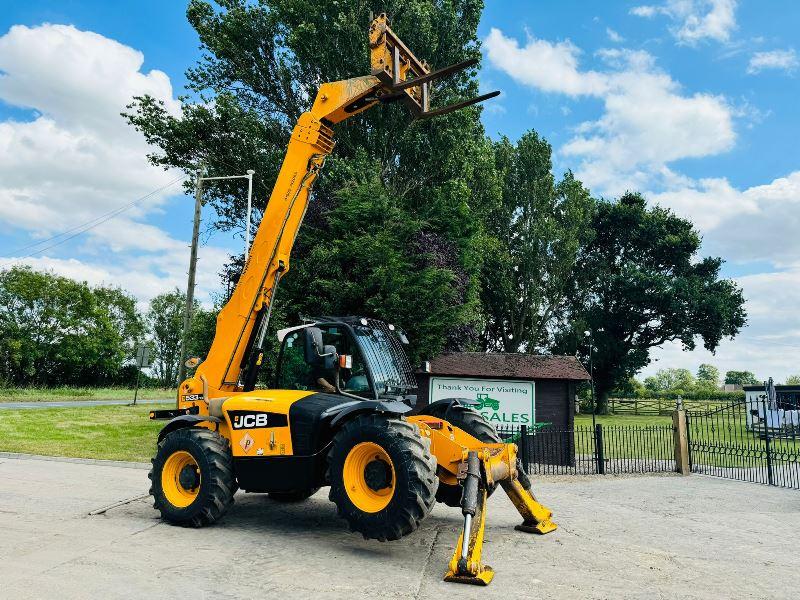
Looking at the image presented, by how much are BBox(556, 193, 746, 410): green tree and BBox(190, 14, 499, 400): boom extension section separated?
3297 centimetres

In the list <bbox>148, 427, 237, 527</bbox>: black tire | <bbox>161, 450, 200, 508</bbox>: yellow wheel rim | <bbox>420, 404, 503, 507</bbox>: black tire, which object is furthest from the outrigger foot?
<bbox>161, 450, 200, 508</bbox>: yellow wheel rim

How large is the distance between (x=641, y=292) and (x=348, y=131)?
26840 mm

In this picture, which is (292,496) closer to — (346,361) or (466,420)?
(466,420)

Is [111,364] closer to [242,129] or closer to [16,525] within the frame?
[242,129]

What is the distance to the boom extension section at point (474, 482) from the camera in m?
5.34

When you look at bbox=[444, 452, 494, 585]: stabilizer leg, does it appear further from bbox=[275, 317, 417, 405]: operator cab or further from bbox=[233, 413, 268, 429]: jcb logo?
bbox=[233, 413, 268, 429]: jcb logo

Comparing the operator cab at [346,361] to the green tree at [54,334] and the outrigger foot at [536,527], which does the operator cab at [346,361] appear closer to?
the outrigger foot at [536,527]

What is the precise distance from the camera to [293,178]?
28.1 feet

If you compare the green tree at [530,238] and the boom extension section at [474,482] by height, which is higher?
the green tree at [530,238]

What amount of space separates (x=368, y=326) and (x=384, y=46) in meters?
3.77

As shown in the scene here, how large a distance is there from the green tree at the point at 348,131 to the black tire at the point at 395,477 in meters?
10.0

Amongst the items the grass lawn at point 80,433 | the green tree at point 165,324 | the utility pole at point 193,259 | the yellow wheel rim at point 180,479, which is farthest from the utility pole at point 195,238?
the green tree at point 165,324

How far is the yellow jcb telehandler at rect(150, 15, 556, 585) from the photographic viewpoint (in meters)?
5.90

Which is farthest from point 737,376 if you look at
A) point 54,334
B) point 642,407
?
point 54,334
